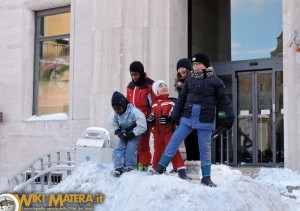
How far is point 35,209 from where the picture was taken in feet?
21.1

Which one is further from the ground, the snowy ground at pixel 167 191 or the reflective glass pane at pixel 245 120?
the reflective glass pane at pixel 245 120

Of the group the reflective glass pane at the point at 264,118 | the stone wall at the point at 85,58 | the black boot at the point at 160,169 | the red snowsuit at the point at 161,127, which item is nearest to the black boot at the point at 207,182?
the black boot at the point at 160,169

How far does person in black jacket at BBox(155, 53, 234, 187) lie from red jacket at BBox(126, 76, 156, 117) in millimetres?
873

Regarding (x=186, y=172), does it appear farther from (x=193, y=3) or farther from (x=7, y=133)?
(x=7, y=133)

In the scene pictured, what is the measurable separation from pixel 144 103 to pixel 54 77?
712 cm

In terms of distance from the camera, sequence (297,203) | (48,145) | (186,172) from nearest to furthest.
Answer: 1. (186,172)
2. (297,203)
3. (48,145)

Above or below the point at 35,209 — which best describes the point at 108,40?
above

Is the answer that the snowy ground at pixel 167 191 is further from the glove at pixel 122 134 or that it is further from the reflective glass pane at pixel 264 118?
the reflective glass pane at pixel 264 118

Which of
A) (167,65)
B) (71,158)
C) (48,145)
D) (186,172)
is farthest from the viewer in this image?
(48,145)

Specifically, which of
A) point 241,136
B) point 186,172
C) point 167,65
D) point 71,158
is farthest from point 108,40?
point 186,172

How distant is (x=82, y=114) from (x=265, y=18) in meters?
4.98

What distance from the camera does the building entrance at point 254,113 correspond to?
38.4 feet

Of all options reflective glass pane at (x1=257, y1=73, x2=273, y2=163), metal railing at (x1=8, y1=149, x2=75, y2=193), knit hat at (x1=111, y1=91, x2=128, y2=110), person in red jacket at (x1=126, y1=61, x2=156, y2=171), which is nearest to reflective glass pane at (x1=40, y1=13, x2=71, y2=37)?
metal railing at (x1=8, y1=149, x2=75, y2=193)

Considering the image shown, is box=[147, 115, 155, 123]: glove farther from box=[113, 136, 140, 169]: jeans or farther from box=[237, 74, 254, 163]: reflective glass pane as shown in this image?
box=[237, 74, 254, 163]: reflective glass pane
